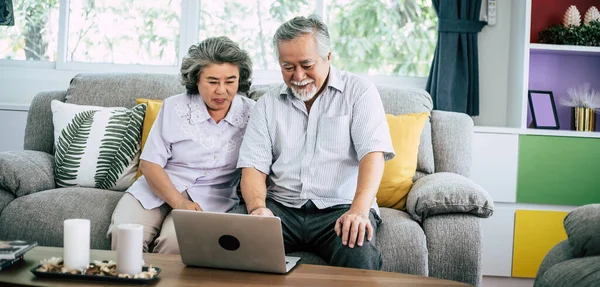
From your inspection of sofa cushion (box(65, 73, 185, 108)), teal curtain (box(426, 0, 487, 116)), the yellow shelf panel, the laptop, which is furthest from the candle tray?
teal curtain (box(426, 0, 487, 116))

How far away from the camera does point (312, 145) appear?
2.23 meters

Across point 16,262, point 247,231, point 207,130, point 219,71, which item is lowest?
point 16,262

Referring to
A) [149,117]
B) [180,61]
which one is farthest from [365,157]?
[180,61]

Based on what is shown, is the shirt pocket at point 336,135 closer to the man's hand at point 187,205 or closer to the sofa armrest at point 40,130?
the man's hand at point 187,205

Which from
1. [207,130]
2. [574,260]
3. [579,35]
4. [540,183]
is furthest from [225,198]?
[579,35]

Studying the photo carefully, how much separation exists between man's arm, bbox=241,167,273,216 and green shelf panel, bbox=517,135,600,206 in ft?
5.43

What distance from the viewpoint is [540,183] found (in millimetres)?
3332

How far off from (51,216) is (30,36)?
2.04 m

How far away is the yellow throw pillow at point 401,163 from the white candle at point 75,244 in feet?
4.11

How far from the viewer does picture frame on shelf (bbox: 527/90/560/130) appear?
3538 millimetres

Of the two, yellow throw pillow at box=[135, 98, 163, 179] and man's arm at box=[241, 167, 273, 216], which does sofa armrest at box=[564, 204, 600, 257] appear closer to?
man's arm at box=[241, 167, 273, 216]

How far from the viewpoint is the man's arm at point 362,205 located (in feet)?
6.03

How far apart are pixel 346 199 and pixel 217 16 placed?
209 centimetres

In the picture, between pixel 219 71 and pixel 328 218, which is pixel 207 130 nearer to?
pixel 219 71
